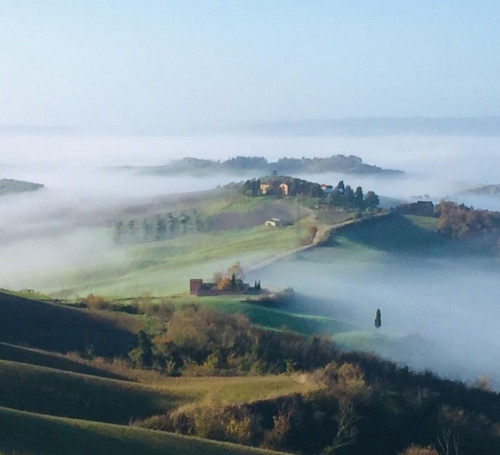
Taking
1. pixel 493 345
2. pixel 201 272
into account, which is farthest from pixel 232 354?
pixel 201 272

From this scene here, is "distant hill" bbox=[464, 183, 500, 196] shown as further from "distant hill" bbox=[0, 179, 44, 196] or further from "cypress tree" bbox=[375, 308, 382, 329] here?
"cypress tree" bbox=[375, 308, 382, 329]

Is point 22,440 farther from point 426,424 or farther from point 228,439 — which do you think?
point 426,424

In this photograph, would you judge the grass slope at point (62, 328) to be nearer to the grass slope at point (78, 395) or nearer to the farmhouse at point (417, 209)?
the grass slope at point (78, 395)

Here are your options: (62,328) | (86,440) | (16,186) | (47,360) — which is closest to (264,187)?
(16,186)

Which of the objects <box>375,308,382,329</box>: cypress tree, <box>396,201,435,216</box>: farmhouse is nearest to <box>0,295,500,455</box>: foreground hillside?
<box>375,308,382,329</box>: cypress tree

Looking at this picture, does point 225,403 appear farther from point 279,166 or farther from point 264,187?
point 279,166

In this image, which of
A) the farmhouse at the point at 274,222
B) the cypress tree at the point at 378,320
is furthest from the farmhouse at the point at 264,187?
the cypress tree at the point at 378,320
